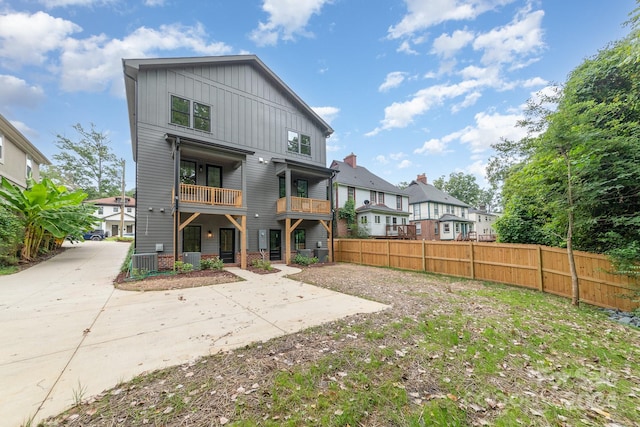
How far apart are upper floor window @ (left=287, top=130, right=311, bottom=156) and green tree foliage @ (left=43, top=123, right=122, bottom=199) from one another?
2926 cm

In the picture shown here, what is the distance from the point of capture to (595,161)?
230 inches

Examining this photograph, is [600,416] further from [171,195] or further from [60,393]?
[171,195]

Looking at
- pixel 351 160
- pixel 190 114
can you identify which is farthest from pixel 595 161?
pixel 351 160

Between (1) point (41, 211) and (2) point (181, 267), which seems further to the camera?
(1) point (41, 211)

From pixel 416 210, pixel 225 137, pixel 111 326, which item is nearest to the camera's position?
pixel 111 326

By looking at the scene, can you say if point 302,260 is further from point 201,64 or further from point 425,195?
point 425,195

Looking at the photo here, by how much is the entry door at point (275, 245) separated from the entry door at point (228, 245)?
2124 millimetres

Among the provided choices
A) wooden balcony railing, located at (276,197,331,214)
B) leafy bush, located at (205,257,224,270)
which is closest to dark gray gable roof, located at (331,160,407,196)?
wooden balcony railing, located at (276,197,331,214)

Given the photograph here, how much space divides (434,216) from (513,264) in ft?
78.0

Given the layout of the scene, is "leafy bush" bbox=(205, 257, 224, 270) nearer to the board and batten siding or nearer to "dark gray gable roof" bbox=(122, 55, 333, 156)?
the board and batten siding

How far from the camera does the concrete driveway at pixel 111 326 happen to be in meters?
2.71

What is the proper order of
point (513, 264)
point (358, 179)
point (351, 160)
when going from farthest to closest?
point (351, 160), point (358, 179), point (513, 264)

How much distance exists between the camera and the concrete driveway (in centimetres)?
271

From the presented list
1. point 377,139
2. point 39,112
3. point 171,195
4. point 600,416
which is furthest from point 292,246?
point 39,112
